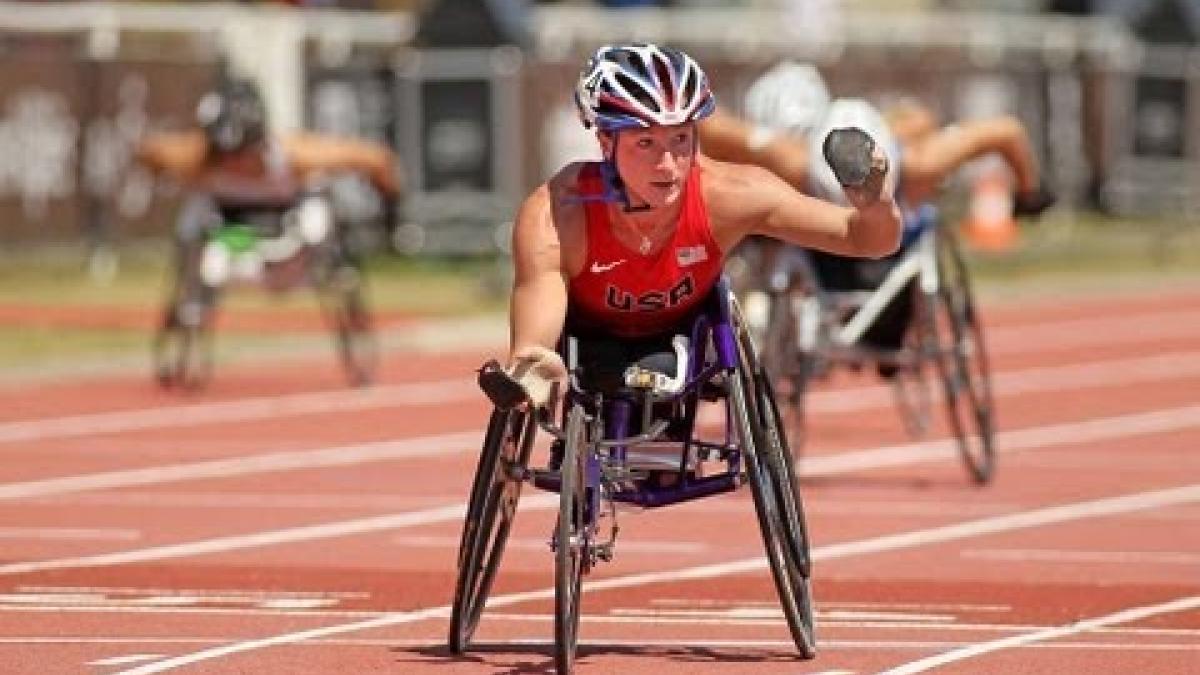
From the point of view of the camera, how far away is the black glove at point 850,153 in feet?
37.8

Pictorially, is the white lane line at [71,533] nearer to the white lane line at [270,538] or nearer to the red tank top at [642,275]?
the white lane line at [270,538]

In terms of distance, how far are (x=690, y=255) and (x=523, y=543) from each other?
15.0 feet

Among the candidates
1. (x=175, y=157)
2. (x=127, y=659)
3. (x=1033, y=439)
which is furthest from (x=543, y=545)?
(x=175, y=157)

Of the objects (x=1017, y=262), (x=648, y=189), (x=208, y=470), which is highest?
(x=648, y=189)

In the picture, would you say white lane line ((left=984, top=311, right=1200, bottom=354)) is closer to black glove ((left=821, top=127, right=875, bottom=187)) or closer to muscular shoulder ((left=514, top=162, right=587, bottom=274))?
muscular shoulder ((left=514, top=162, right=587, bottom=274))

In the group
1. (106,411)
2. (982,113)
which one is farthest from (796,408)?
(982,113)

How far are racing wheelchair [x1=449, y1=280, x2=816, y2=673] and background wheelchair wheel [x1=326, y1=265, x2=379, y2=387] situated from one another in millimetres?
12784

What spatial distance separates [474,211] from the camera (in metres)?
36.8

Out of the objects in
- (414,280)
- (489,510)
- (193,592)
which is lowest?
(414,280)

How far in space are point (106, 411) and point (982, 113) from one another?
20368mm

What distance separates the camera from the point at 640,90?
11797 millimetres

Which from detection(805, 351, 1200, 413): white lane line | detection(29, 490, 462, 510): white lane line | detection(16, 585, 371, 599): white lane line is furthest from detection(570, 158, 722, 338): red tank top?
detection(805, 351, 1200, 413): white lane line

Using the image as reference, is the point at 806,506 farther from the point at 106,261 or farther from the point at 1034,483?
the point at 106,261

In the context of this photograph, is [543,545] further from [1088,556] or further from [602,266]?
[602,266]
